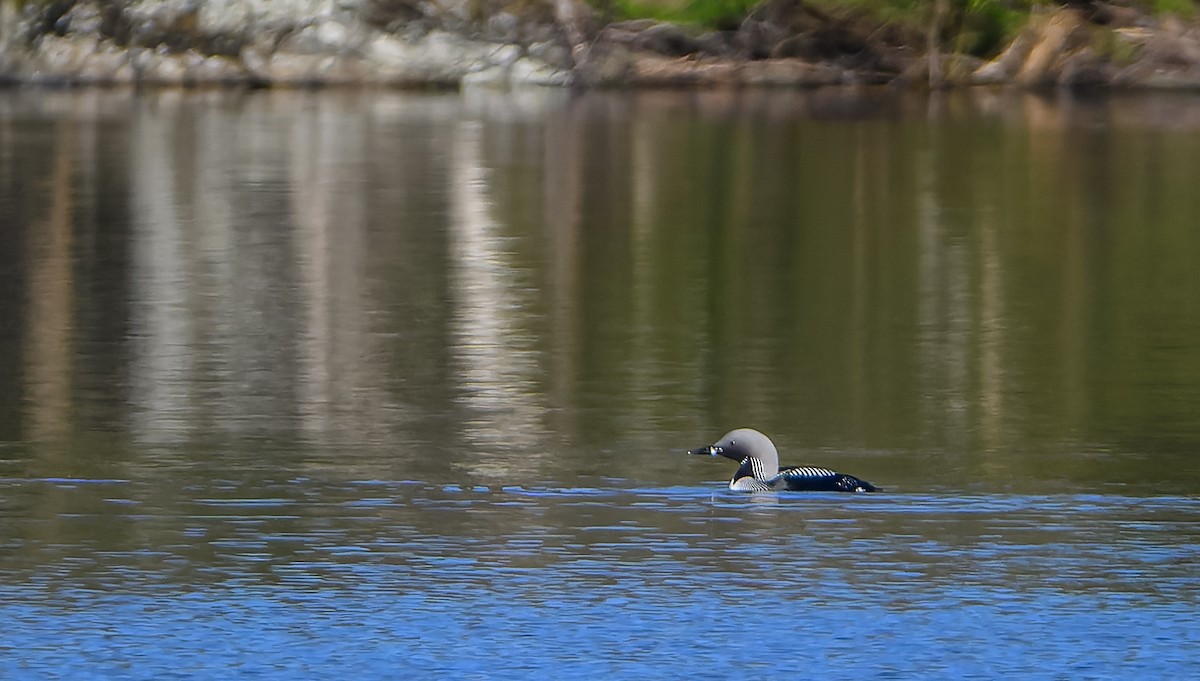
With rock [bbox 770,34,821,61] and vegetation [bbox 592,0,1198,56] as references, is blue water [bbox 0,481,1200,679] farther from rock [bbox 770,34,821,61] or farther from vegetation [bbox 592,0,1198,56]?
rock [bbox 770,34,821,61]

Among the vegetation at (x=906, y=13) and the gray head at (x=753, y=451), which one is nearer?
the gray head at (x=753, y=451)

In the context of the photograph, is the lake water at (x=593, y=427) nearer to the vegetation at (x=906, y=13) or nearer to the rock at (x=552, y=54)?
the vegetation at (x=906, y=13)

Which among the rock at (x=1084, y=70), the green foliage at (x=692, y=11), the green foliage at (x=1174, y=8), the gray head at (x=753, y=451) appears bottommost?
the rock at (x=1084, y=70)

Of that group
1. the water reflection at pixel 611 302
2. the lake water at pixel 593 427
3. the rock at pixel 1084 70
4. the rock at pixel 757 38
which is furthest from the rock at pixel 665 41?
the lake water at pixel 593 427

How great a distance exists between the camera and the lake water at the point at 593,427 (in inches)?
317

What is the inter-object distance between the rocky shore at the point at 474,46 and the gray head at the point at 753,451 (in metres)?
46.0

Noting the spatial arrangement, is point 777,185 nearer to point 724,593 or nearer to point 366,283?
point 366,283

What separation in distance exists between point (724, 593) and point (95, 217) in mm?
16262

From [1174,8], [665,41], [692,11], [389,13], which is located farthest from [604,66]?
[1174,8]

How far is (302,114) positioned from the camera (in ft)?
148

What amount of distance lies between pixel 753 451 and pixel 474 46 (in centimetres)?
4793

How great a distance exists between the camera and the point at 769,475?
10141 millimetres

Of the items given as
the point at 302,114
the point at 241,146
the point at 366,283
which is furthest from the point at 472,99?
the point at 366,283

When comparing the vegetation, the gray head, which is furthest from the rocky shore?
the gray head
